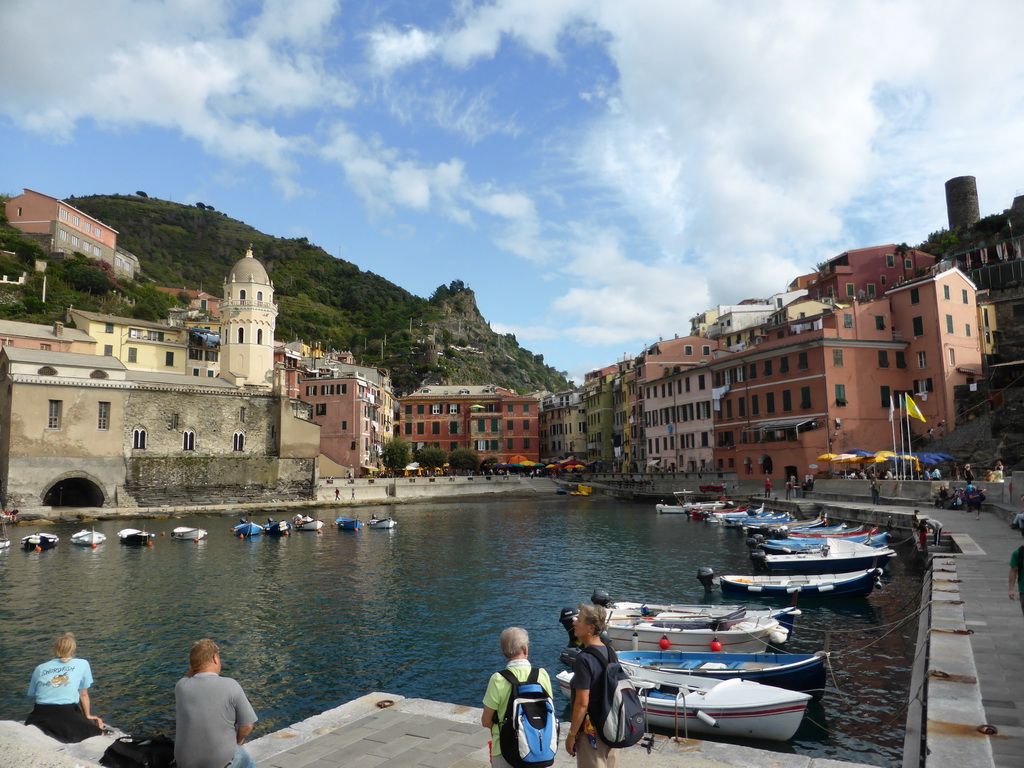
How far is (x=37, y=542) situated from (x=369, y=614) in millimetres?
24286

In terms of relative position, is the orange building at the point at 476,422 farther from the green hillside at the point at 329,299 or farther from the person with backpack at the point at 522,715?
the person with backpack at the point at 522,715

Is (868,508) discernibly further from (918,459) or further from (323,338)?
(323,338)

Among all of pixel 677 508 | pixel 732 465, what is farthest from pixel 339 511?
pixel 732 465

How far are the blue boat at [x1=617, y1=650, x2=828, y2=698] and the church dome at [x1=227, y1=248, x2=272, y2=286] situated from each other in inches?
2684

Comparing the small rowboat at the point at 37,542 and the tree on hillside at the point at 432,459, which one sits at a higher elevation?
the tree on hillside at the point at 432,459

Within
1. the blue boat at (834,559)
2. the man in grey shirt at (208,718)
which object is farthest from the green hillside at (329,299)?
the man in grey shirt at (208,718)

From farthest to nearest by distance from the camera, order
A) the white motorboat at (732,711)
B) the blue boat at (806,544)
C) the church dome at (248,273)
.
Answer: the church dome at (248,273) < the blue boat at (806,544) < the white motorboat at (732,711)

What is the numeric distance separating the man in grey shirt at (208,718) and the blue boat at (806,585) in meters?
17.4

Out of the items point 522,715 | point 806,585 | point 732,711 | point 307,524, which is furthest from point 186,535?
point 522,715

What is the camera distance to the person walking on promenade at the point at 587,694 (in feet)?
15.4

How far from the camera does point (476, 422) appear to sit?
293 feet

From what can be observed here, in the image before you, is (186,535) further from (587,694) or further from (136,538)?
(587,694)

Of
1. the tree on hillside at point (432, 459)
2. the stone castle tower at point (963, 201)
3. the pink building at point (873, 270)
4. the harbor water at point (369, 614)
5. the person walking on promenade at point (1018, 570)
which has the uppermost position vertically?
the stone castle tower at point (963, 201)

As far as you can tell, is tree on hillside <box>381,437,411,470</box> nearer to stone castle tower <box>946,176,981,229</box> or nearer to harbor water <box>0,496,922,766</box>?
harbor water <box>0,496,922,766</box>
